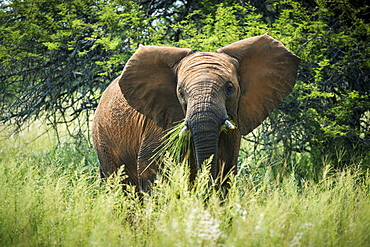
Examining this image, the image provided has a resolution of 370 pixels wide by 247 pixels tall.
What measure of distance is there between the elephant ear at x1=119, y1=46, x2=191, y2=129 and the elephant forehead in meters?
0.21

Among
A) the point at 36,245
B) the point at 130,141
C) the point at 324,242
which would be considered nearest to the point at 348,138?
the point at 130,141

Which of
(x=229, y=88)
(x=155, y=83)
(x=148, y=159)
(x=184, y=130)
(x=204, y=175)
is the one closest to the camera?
(x=204, y=175)

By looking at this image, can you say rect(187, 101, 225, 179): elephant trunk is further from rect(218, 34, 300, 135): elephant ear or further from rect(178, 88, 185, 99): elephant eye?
rect(218, 34, 300, 135): elephant ear

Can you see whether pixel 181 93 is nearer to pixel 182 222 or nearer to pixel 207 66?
pixel 207 66

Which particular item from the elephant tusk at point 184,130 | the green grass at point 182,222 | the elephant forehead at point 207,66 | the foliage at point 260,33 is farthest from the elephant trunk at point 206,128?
the foliage at point 260,33

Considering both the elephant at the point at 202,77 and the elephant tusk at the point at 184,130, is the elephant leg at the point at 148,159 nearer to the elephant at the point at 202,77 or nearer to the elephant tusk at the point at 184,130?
the elephant at the point at 202,77

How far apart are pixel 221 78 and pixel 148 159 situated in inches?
47.4

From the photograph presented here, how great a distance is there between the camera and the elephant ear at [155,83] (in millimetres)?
5109

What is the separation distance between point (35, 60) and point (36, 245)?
557cm

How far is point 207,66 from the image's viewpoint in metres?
4.68

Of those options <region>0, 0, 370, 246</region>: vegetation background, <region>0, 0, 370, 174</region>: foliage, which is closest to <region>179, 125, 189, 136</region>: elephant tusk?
<region>0, 0, 370, 246</region>: vegetation background

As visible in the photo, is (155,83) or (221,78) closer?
(221,78)

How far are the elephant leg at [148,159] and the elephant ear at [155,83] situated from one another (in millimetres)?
177

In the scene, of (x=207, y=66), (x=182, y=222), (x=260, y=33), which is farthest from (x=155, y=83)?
(x=260, y=33)
